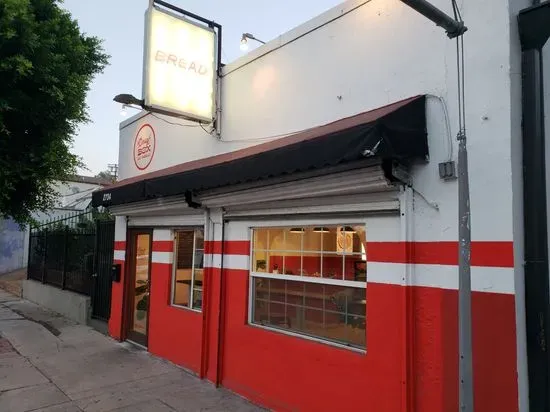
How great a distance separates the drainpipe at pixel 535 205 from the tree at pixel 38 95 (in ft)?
26.4

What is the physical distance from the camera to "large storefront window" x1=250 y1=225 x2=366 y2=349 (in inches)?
193

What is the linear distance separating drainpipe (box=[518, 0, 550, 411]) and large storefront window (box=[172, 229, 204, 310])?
4.90m

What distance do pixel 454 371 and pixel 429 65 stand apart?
274cm

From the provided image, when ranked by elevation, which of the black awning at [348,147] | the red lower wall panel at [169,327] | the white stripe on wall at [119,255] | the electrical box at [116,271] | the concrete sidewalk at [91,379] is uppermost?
the black awning at [348,147]

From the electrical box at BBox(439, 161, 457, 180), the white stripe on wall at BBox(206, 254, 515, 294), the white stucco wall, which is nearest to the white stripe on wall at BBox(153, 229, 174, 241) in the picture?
the white stucco wall

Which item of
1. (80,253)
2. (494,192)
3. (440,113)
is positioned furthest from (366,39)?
(80,253)

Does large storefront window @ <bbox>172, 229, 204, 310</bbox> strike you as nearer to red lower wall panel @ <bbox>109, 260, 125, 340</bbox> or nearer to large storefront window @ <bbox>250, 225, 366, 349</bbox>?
large storefront window @ <bbox>250, 225, 366, 349</bbox>

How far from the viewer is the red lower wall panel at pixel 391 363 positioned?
11.9 ft

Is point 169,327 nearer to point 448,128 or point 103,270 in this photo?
point 103,270

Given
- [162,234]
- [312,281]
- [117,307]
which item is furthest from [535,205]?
[117,307]

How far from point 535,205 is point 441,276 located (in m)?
0.95

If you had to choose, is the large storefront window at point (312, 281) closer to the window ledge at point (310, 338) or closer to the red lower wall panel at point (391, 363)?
the window ledge at point (310, 338)

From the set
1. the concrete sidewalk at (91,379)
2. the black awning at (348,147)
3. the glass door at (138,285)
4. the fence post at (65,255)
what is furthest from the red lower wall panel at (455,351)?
the fence post at (65,255)

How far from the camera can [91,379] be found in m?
6.71
